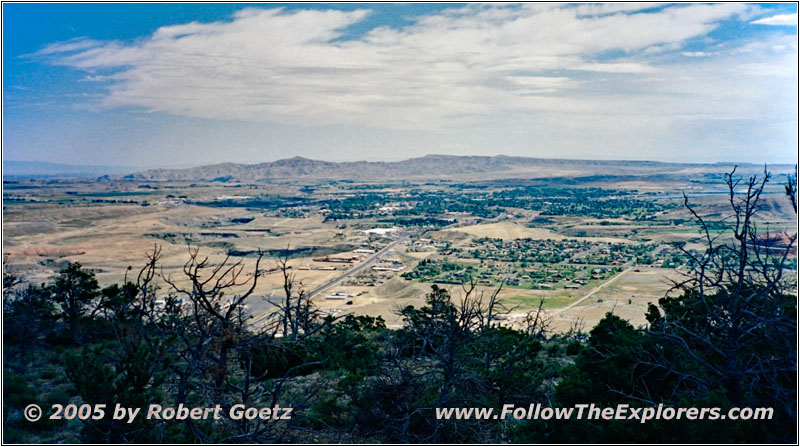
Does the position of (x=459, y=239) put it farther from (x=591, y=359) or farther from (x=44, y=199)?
(x=44, y=199)

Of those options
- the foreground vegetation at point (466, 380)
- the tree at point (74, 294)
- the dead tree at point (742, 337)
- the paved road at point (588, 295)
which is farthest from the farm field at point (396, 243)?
the dead tree at point (742, 337)

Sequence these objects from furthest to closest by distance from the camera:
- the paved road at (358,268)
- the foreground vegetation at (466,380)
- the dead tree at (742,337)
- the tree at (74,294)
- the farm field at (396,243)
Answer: the paved road at (358,268)
the farm field at (396,243)
the tree at (74,294)
the foreground vegetation at (466,380)
the dead tree at (742,337)

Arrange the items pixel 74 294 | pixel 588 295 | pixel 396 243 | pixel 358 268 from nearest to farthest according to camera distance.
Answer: pixel 74 294, pixel 588 295, pixel 358 268, pixel 396 243

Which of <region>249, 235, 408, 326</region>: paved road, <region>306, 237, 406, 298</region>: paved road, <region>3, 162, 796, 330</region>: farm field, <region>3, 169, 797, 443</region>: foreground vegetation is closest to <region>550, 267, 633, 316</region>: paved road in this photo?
<region>3, 162, 796, 330</region>: farm field

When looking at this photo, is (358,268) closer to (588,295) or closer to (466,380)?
(588,295)

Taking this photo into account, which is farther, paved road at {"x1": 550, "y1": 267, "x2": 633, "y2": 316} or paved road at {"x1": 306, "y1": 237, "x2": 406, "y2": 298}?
paved road at {"x1": 306, "y1": 237, "x2": 406, "y2": 298}

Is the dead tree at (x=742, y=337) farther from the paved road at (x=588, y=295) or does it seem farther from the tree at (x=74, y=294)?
the paved road at (x=588, y=295)

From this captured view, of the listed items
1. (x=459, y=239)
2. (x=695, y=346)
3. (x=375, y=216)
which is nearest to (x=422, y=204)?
(x=375, y=216)

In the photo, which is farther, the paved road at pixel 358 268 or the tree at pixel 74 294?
the paved road at pixel 358 268

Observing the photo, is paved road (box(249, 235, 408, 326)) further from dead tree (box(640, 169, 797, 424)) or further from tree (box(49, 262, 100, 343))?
dead tree (box(640, 169, 797, 424))

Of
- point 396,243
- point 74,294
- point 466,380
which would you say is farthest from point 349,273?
point 466,380

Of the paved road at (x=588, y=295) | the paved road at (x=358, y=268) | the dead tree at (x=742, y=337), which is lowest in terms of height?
the paved road at (x=588, y=295)
